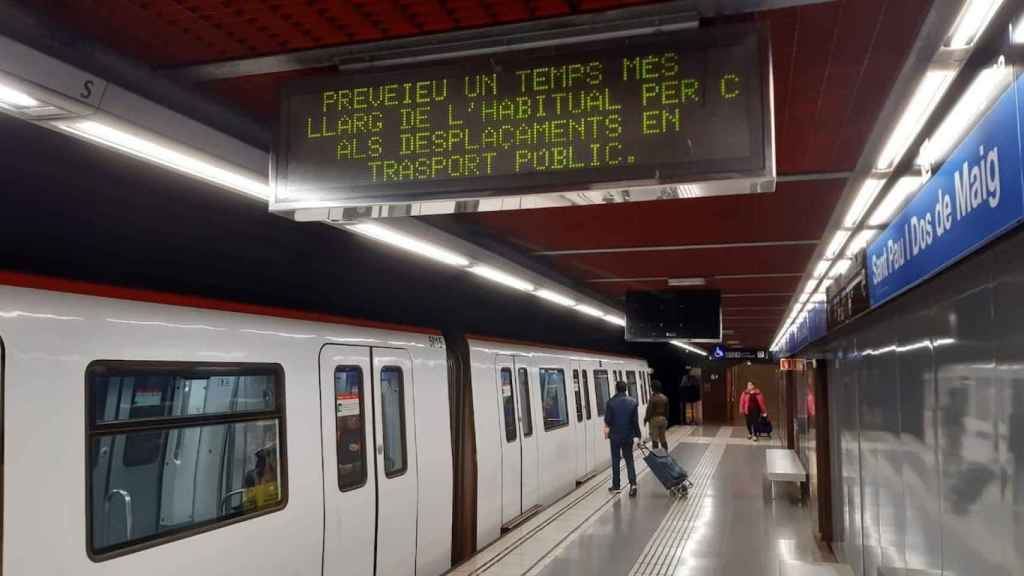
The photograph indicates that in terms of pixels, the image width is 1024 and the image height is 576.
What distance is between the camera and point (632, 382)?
19078 millimetres

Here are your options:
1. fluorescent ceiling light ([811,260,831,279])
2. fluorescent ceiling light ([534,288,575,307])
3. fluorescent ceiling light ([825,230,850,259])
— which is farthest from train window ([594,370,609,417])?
fluorescent ceiling light ([825,230,850,259])

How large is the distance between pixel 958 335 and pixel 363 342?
3.86 m

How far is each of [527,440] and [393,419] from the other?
374 cm

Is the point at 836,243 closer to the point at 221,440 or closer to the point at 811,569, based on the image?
the point at 811,569

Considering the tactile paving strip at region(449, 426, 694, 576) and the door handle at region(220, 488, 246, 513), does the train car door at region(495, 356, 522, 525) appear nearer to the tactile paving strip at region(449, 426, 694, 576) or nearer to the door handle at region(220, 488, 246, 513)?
the tactile paving strip at region(449, 426, 694, 576)

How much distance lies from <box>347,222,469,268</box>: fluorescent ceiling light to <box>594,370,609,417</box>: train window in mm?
8299

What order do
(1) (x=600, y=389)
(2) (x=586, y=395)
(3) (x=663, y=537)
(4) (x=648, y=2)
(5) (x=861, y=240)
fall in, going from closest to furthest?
1. (4) (x=648, y=2)
2. (5) (x=861, y=240)
3. (3) (x=663, y=537)
4. (2) (x=586, y=395)
5. (1) (x=600, y=389)

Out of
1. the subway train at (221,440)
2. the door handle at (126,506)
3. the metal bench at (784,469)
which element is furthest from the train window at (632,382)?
the door handle at (126,506)

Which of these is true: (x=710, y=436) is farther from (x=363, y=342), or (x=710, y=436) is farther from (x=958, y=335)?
(x=958, y=335)

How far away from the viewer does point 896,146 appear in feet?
12.6

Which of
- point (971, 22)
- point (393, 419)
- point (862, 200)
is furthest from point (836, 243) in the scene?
point (971, 22)

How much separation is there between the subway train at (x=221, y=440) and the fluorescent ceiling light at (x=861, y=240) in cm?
362

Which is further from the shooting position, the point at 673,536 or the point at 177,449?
the point at 673,536

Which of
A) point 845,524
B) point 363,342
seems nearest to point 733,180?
point 363,342
